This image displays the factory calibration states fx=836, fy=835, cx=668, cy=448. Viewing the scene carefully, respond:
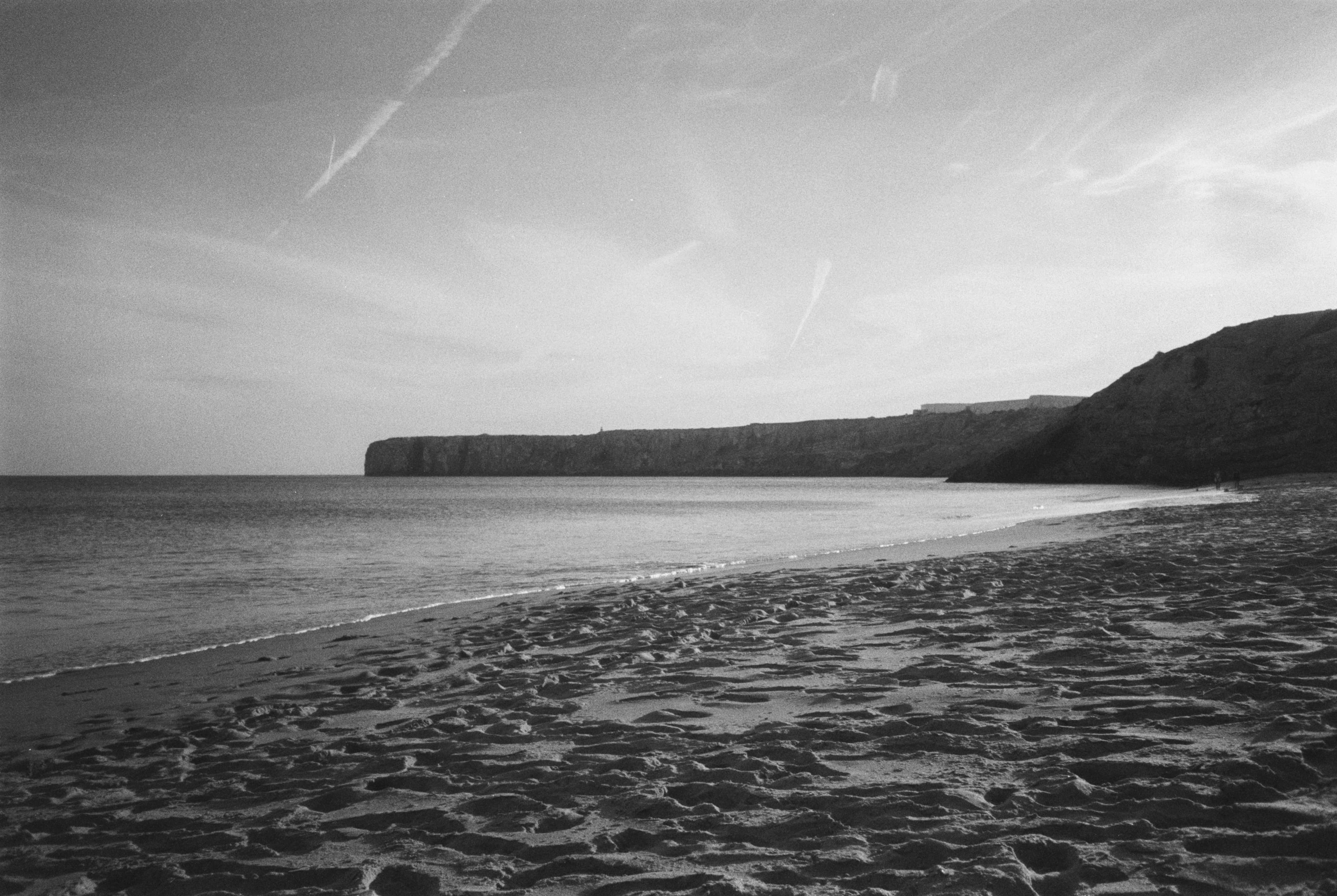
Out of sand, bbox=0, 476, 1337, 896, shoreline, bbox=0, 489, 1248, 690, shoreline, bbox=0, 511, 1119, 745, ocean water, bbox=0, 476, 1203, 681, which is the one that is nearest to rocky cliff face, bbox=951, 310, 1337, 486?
ocean water, bbox=0, 476, 1203, 681

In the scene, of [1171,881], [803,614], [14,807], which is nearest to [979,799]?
[1171,881]

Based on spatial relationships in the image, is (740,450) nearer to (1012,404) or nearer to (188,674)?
(1012,404)

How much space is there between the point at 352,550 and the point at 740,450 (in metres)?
136

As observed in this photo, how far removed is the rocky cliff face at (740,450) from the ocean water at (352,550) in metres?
49.4

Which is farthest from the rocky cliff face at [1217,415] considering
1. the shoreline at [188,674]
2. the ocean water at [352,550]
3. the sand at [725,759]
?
the sand at [725,759]

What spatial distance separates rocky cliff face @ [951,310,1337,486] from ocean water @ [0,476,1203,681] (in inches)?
261

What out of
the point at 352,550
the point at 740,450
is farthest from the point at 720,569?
the point at 740,450

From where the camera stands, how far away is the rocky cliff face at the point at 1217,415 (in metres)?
49.8

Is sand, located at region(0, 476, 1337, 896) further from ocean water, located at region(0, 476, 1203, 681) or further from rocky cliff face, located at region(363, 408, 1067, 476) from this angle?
rocky cliff face, located at region(363, 408, 1067, 476)

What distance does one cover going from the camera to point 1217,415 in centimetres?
5450

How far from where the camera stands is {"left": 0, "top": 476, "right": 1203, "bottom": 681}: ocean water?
10.4m

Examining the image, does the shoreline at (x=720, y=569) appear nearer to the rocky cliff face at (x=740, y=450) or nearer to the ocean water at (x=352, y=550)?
the ocean water at (x=352, y=550)

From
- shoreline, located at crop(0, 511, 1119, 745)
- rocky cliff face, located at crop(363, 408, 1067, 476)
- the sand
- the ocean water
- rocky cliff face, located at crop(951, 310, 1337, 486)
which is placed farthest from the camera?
rocky cliff face, located at crop(363, 408, 1067, 476)

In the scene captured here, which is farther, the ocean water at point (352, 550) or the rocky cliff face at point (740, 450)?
the rocky cliff face at point (740, 450)
